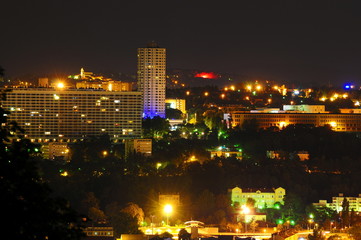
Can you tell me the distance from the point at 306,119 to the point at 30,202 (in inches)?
1285

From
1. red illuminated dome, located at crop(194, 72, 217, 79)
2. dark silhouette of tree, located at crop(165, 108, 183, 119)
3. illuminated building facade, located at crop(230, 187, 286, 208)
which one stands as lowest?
illuminated building facade, located at crop(230, 187, 286, 208)

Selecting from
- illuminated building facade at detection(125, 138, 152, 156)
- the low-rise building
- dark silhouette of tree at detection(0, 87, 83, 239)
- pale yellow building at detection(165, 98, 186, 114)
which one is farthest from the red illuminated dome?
dark silhouette of tree at detection(0, 87, 83, 239)

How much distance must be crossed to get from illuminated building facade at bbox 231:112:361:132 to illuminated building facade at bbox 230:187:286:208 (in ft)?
31.6

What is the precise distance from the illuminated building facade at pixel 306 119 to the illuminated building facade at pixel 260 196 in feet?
31.6

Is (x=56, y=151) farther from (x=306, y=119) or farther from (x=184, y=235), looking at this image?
(x=184, y=235)

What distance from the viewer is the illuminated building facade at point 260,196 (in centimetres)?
2666

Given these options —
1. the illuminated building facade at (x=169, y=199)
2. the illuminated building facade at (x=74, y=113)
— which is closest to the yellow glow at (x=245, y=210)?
the illuminated building facade at (x=169, y=199)

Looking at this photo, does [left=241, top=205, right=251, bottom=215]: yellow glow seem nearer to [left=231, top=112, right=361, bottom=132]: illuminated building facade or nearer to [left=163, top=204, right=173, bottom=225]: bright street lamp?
[left=163, top=204, right=173, bottom=225]: bright street lamp

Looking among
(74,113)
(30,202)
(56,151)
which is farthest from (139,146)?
(30,202)

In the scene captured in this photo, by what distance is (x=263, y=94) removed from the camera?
4450 cm

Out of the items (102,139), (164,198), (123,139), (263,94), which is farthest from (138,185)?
(263,94)

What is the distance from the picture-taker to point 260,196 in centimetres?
2697

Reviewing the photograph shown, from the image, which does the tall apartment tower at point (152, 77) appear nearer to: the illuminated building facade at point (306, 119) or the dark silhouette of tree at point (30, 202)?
the illuminated building facade at point (306, 119)

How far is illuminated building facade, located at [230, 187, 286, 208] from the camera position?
26656 mm
